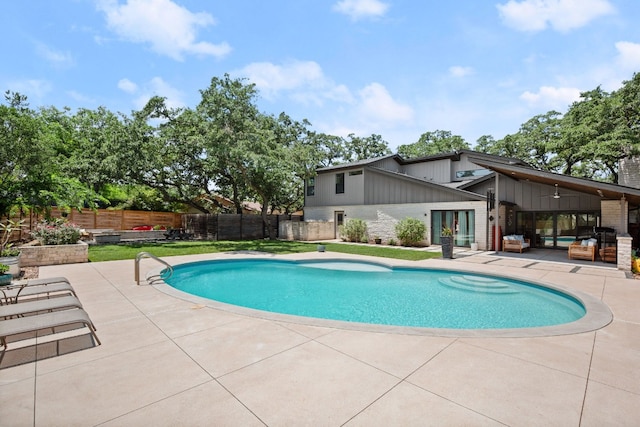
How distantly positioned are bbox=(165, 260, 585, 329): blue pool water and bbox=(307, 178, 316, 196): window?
38.6ft

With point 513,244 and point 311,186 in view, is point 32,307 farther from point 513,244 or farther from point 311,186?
point 311,186

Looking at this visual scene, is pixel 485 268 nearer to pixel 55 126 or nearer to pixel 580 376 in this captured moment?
pixel 580 376

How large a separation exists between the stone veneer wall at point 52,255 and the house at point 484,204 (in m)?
13.9

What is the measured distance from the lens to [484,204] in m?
14.5

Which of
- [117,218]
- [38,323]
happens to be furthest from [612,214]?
[117,218]

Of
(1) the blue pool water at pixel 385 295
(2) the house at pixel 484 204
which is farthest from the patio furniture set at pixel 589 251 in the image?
(1) the blue pool water at pixel 385 295

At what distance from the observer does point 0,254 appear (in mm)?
8914

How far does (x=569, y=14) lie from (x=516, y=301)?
9.56m

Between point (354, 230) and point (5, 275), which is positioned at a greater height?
point (354, 230)

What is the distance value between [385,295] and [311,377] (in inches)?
203

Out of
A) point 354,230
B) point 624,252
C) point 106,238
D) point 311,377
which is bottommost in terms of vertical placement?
point 311,377

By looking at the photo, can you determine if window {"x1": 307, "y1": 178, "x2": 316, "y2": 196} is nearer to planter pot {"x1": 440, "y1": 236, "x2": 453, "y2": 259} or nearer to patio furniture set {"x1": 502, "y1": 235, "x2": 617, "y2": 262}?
planter pot {"x1": 440, "y1": 236, "x2": 453, "y2": 259}

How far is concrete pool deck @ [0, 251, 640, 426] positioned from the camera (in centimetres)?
247

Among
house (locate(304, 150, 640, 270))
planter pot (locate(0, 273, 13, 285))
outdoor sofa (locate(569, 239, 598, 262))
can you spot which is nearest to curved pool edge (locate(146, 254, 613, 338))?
planter pot (locate(0, 273, 13, 285))
